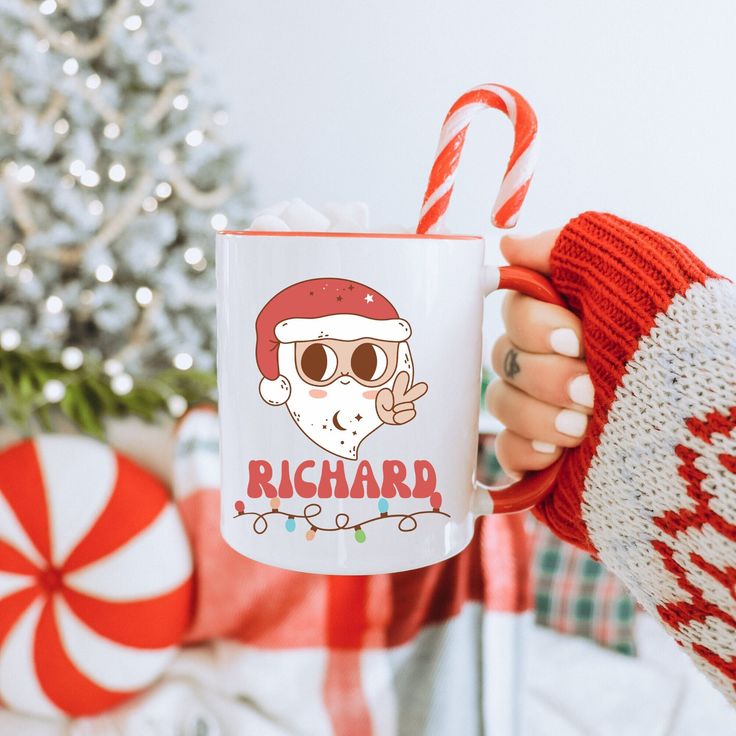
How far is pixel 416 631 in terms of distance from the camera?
3.75ft

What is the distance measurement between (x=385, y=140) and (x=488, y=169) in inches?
11.4

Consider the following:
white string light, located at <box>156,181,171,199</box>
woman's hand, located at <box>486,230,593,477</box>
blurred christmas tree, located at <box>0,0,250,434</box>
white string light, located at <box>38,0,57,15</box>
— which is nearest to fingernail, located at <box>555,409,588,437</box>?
woman's hand, located at <box>486,230,593,477</box>

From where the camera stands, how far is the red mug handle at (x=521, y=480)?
1.85ft

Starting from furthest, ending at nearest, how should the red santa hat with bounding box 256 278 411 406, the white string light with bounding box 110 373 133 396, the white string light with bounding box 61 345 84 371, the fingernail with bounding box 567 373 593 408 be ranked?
1. the white string light with bounding box 61 345 84 371
2. the white string light with bounding box 110 373 133 396
3. the fingernail with bounding box 567 373 593 408
4. the red santa hat with bounding box 256 278 411 406

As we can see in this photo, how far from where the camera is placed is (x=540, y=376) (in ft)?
2.01

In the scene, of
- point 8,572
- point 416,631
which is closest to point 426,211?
point 416,631

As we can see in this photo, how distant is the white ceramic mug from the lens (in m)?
0.49

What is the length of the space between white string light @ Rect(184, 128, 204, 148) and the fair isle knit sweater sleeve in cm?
132

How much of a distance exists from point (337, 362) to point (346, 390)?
2cm

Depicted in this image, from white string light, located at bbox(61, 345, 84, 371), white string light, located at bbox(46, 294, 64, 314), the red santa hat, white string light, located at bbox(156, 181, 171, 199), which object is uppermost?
the red santa hat

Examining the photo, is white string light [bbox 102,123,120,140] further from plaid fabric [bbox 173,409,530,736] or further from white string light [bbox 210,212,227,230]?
plaid fabric [bbox 173,409,530,736]

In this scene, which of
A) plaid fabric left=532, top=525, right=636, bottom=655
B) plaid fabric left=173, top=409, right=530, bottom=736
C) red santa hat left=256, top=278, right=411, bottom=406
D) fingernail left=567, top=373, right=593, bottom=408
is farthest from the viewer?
plaid fabric left=532, top=525, right=636, bottom=655

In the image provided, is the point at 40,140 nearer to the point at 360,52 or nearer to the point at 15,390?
the point at 15,390

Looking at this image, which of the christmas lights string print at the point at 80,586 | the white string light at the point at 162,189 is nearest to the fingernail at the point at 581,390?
the christmas lights string print at the point at 80,586
